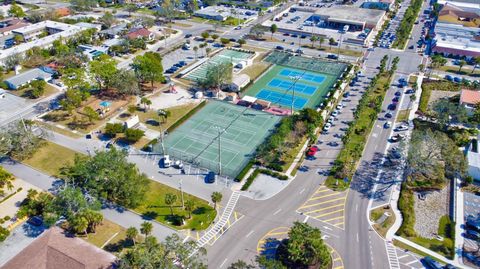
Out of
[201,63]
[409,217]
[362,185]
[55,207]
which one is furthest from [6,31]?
[409,217]

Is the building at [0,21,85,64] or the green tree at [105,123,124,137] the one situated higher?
the building at [0,21,85,64]

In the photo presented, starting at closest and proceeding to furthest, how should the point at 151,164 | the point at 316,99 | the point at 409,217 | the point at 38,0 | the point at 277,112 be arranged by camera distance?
the point at 409,217 < the point at 151,164 < the point at 277,112 < the point at 316,99 < the point at 38,0

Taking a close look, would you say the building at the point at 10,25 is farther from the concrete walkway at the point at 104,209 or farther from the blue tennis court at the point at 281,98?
the blue tennis court at the point at 281,98

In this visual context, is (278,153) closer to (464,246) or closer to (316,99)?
(316,99)

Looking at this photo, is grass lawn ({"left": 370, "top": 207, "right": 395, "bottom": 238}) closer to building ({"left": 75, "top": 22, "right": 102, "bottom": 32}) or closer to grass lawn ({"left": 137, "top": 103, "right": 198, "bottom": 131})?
grass lawn ({"left": 137, "top": 103, "right": 198, "bottom": 131})

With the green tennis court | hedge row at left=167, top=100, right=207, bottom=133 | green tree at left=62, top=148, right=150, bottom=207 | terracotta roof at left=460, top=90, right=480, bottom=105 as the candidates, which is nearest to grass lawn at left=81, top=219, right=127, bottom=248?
green tree at left=62, top=148, right=150, bottom=207
